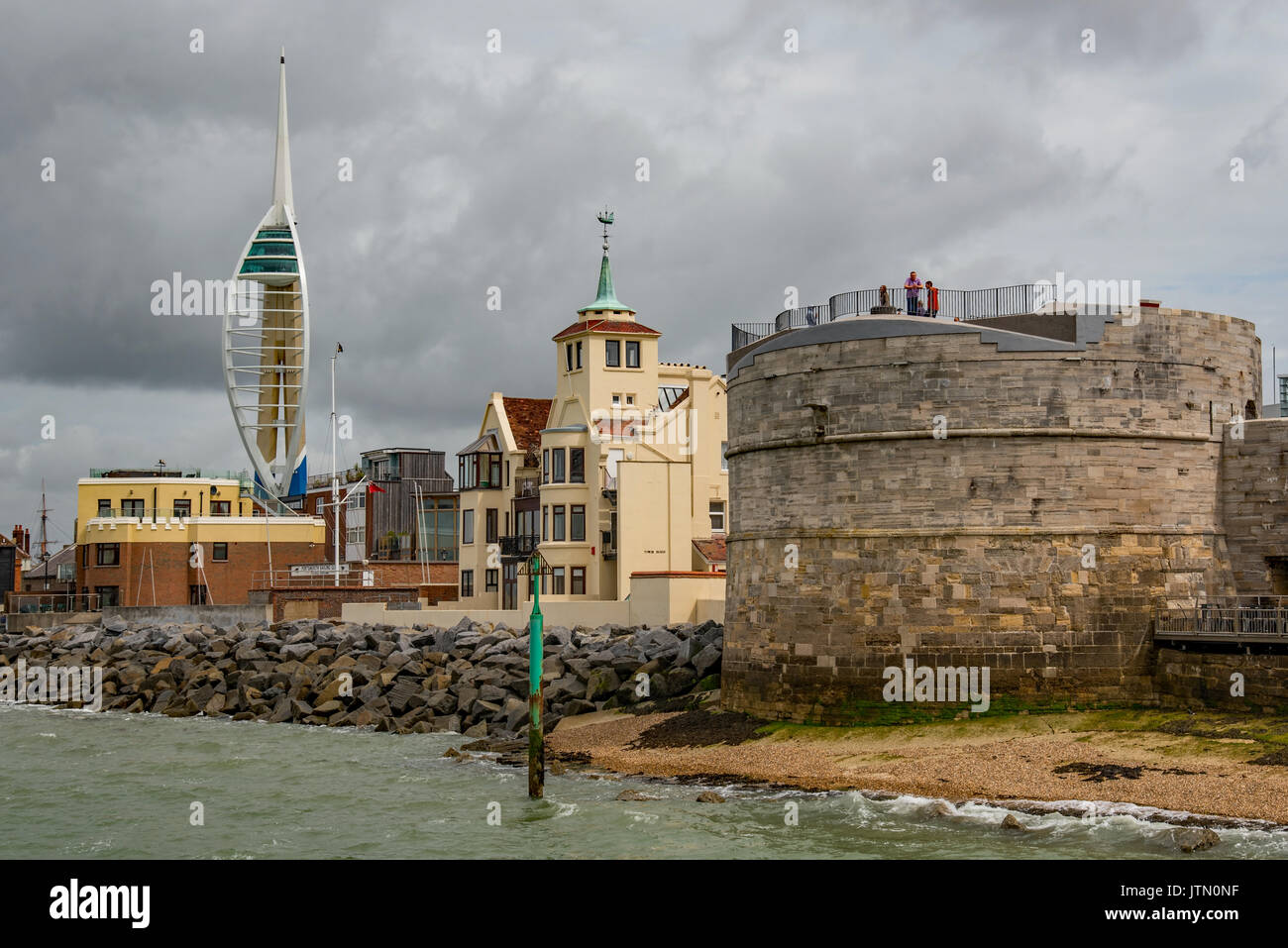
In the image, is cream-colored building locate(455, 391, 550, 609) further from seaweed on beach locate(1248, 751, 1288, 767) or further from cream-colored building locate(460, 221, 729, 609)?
seaweed on beach locate(1248, 751, 1288, 767)

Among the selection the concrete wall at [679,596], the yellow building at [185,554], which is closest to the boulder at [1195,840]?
the concrete wall at [679,596]

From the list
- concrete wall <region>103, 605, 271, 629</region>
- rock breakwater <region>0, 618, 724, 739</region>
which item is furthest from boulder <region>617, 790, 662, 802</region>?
concrete wall <region>103, 605, 271, 629</region>

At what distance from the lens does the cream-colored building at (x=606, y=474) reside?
5297cm

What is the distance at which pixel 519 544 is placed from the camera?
188 ft

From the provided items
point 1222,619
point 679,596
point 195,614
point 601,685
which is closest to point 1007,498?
point 1222,619

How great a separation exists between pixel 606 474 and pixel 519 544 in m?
5.30

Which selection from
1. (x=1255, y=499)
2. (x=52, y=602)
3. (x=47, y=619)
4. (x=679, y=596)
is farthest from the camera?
(x=52, y=602)

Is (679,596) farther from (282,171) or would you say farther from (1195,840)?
(282,171)

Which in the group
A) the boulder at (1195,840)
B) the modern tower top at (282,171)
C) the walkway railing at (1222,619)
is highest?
the modern tower top at (282,171)

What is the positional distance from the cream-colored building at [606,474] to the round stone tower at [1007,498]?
21.8 metres

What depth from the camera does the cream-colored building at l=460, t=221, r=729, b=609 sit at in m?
53.0

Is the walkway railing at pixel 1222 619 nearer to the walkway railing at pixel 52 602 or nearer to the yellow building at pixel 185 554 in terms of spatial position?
the yellow building at pixel 185 554

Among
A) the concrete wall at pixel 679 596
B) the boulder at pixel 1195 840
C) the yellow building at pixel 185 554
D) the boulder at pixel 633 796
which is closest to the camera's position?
the boulder at pixel 1195 840
